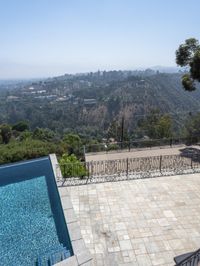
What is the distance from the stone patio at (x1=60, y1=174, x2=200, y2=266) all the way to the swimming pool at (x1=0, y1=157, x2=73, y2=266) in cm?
79

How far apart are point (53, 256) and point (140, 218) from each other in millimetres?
2752

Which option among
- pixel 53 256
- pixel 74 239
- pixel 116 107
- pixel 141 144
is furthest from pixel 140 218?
pixel 116 107

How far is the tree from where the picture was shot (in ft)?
50.5

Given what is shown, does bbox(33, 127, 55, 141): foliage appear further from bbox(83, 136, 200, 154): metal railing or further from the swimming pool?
the swimming pool

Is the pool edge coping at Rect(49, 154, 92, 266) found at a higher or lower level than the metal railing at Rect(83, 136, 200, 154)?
higher

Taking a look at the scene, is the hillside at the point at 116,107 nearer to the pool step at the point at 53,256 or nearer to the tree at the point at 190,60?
the tree at the point at 190,60

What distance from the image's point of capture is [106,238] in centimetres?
741

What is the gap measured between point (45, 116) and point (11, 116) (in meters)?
13.7

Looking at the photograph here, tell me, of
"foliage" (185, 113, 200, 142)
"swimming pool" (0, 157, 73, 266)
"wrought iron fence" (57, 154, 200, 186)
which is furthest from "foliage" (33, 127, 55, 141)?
"wrought iron fence" (57, 154, 200, 186)

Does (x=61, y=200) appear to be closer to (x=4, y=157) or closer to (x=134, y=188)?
(x=134, y=188)

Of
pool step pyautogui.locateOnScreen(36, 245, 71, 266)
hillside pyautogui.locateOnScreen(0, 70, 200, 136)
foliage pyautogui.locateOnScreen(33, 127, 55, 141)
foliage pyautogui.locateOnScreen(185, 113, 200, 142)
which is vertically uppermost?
pool step pyautogui.locateOnScreen(36, 245, 71, 266)

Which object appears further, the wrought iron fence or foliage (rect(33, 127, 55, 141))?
foliage (rect(33, 127, 55, 141))

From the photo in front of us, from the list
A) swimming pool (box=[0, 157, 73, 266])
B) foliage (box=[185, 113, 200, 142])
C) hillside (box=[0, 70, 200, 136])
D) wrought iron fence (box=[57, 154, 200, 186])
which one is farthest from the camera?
hillside (box=[0, 70, 200, 136])

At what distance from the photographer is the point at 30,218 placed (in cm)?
930
